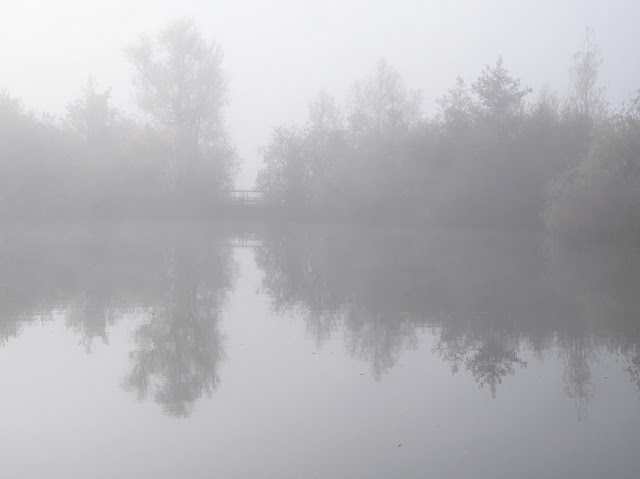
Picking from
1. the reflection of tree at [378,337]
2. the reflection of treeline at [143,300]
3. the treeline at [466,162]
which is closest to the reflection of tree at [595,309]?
the reflection of tree at [378,337]

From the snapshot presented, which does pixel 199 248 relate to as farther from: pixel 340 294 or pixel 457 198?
pixel 457 198

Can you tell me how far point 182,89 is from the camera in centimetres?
5219

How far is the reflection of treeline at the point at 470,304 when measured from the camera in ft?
31.0

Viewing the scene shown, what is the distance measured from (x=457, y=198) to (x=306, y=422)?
39326 mm

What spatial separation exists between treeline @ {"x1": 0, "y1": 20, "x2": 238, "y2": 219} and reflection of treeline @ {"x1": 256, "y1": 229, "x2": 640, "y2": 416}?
28.6m

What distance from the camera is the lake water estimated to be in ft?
19.0

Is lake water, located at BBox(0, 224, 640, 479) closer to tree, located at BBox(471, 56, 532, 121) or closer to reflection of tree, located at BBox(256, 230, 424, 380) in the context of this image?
reflection of tree, located at BBox(256, 230, 424, 380)

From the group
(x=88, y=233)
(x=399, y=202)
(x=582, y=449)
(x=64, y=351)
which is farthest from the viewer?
(x=399, y=202)

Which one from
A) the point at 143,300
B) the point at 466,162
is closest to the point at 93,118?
the point at 466,162

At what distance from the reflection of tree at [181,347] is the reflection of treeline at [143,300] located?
0.4 inches

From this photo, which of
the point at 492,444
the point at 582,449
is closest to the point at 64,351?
the point at 492,444

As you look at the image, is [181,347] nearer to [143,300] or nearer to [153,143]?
[143,300]

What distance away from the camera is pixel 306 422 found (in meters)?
6.66

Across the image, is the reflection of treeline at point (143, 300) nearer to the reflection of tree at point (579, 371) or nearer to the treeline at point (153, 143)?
the reflection of tree at point (579, 371)
